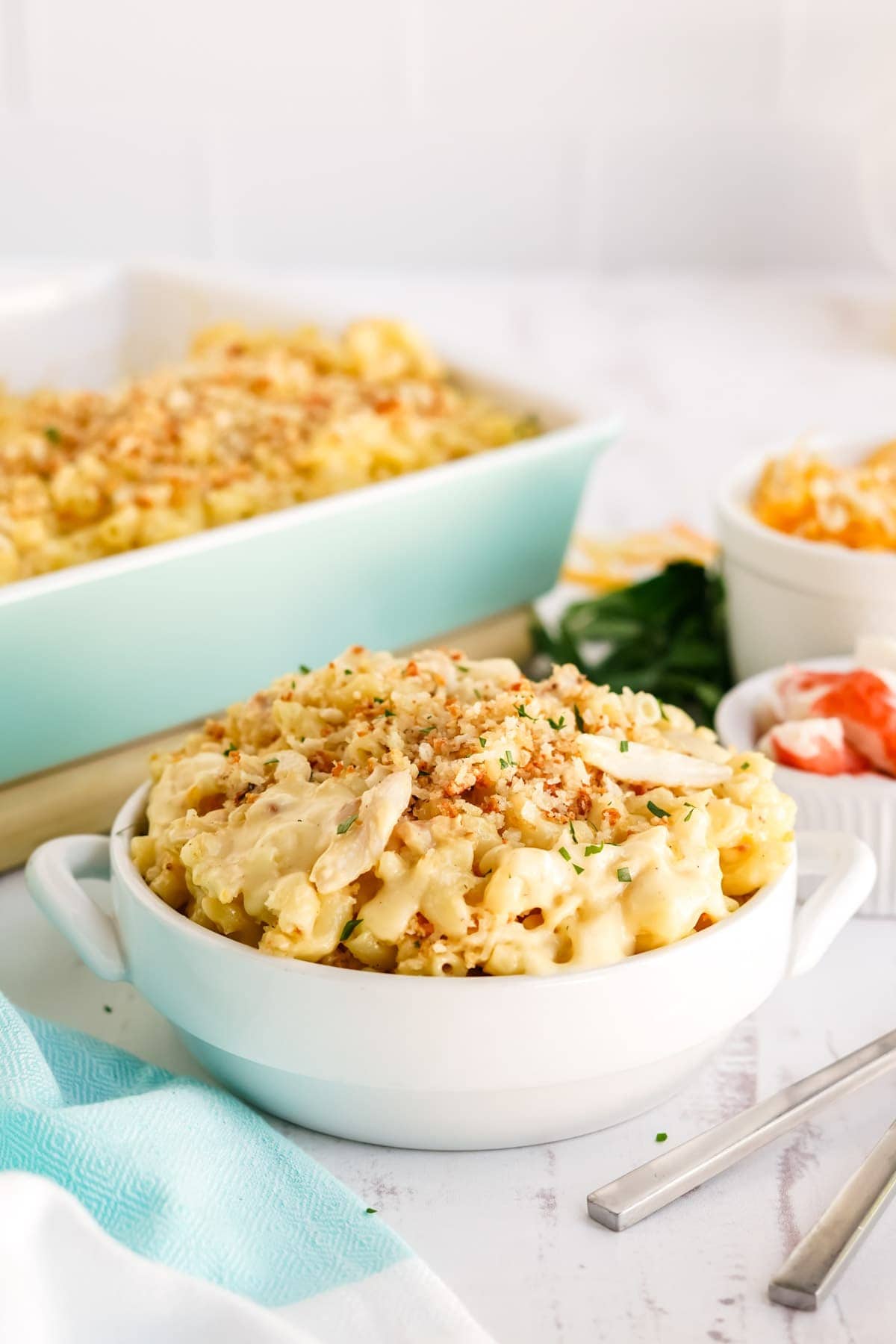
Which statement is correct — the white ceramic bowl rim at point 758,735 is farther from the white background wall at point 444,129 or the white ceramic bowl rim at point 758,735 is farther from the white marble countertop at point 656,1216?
the white background wall at point 444,129

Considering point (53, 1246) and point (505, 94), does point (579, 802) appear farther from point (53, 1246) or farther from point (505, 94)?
point (505, 94)

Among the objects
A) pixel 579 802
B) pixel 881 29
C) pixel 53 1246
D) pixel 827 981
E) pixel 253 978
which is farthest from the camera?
pixel 881 29

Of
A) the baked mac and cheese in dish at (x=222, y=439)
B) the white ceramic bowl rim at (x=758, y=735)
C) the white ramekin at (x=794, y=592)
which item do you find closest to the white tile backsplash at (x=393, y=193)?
the baked mac and cheese in dish at (x=222, y=439)

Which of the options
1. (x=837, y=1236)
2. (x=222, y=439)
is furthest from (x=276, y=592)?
(x=837, y=1236)

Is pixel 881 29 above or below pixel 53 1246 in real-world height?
above

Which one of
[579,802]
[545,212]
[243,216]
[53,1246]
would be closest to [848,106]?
[545,212]

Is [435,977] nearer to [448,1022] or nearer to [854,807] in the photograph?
[448,1022]

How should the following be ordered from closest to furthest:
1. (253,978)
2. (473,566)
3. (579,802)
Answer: (253,978)
(579,802)
(473,566)
